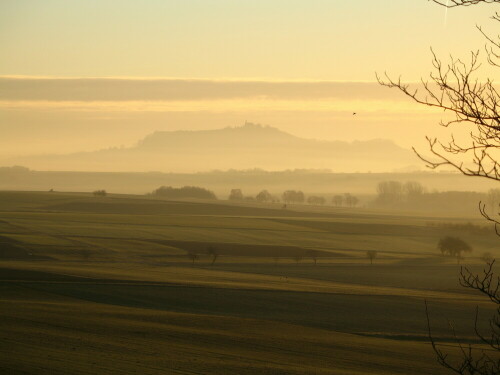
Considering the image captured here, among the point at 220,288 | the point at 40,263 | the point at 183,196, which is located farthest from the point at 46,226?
the point at 183,196

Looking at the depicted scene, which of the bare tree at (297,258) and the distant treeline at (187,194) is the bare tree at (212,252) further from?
the distant treeline at (187,194)

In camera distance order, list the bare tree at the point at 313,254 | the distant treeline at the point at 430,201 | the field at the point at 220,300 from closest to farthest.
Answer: the field at the point at 220,300 → the bare tree at the point at 313,254 → the distant treeline at the point at 430,201

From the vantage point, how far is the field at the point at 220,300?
23609 millimetres

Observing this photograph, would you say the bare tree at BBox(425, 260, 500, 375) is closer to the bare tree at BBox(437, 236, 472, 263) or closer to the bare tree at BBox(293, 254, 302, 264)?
the bare tree at BBox(293, 254, 302, 264)

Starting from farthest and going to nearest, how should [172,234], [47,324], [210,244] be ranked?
[172,234], [210,244], [47,324]

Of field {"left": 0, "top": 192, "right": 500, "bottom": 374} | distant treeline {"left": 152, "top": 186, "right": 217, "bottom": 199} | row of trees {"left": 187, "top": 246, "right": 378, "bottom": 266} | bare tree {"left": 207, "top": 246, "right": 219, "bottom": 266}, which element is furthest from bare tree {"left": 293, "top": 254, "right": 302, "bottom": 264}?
distant treeline {"left": 152, "top": 186, "right": 217, "bottom": 199}

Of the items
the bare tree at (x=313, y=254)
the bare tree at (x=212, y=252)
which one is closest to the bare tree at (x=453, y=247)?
the bare tree at (x=313, y=254)

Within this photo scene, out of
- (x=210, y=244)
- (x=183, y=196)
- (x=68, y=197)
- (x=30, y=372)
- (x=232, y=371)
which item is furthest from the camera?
(x=183, y=196)

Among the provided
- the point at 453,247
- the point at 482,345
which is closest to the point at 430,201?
the point at 453,247

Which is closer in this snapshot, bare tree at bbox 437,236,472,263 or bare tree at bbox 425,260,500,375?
bare tree at bbox 425,260,500,375

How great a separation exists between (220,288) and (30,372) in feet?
74.7

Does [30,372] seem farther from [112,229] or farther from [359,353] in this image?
[112,229]

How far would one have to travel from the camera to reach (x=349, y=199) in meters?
186

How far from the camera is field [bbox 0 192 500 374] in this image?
77.5 ft
